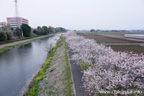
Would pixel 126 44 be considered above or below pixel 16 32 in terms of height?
below

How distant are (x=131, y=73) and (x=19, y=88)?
496 inches

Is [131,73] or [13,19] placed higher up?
[13,19]

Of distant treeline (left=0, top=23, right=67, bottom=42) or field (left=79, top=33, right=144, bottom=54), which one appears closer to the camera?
field (left=79, top=33, right=144, bottom=54)

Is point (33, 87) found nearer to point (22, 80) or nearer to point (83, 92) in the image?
point (22, 80)

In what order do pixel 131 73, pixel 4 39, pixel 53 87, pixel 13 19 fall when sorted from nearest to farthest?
pixel 131 73, pixel 53 87, pixel 4 39, pixel 13 19

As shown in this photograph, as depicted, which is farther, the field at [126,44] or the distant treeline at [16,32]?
the distant treeline at [16,32]

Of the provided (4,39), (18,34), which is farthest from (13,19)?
(4,39)

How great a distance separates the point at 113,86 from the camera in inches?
210

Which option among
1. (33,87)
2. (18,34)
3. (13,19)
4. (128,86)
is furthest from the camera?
(13,19)

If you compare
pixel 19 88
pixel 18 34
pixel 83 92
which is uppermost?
pixel 18 34

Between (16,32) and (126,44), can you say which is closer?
(126,44)

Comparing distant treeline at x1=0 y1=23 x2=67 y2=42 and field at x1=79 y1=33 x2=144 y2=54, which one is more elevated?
distant treeline at x1=0 y1=23 x2=67 y2=42

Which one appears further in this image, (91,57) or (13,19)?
(13,19)

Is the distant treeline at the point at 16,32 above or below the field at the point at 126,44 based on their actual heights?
above
